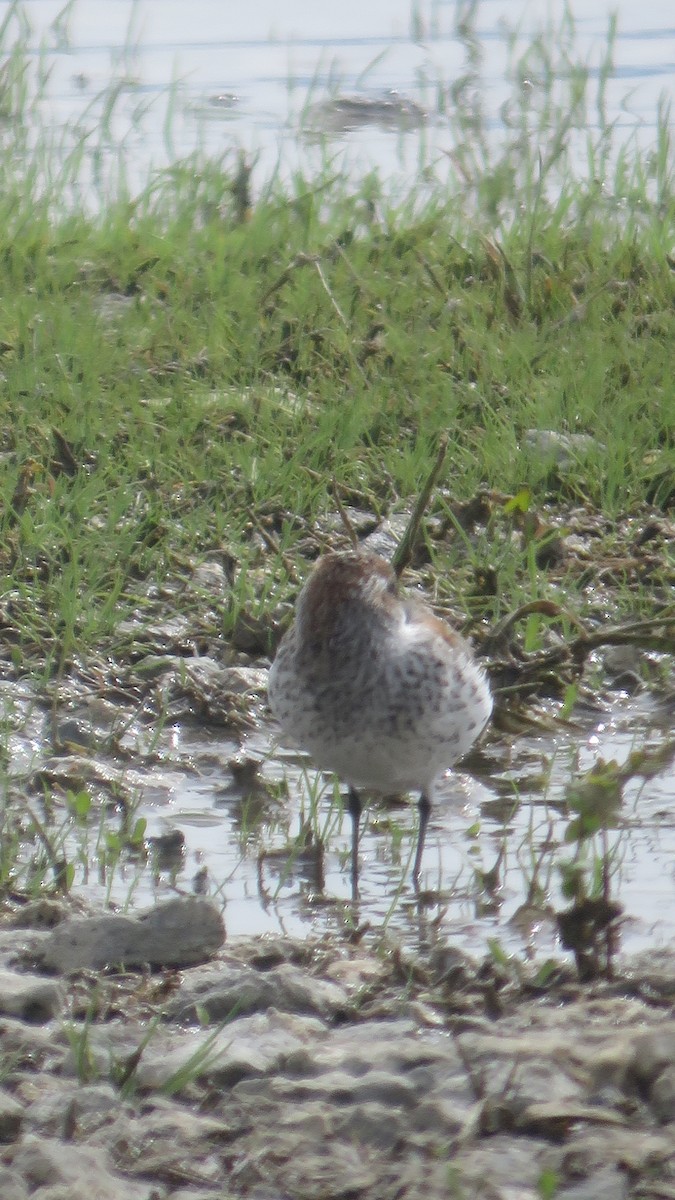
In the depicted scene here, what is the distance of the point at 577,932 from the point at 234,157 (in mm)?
7921

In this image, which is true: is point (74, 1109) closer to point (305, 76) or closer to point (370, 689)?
point (370, 689)

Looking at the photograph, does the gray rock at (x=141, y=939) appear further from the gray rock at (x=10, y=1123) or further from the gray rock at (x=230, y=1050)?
the gray rock at (x=10, y=1123)

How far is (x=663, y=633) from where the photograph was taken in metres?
6.39

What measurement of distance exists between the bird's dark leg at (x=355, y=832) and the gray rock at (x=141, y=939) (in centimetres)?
67

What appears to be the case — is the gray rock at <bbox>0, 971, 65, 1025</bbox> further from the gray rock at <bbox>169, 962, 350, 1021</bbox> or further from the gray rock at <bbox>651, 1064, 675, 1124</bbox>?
the gray rock at <bbox>651, 1064, 675, 1124</bbox>

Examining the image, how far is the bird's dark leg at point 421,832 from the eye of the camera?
194 inches

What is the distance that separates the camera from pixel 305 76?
42.4 ft

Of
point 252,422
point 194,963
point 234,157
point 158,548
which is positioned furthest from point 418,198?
point 194,963

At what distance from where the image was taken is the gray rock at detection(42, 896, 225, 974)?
423cm

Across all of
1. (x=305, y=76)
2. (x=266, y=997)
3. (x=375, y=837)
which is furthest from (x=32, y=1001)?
(x=305, y=76)

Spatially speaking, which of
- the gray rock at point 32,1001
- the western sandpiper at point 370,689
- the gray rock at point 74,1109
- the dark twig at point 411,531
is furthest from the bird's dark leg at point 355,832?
the gray rock at point 74,1109

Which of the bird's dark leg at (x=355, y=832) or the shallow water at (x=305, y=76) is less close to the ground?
the shallow water at (x=305, y=76)

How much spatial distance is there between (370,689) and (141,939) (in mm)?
959

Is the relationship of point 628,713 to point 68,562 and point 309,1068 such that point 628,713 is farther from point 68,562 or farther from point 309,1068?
point 309,1068
